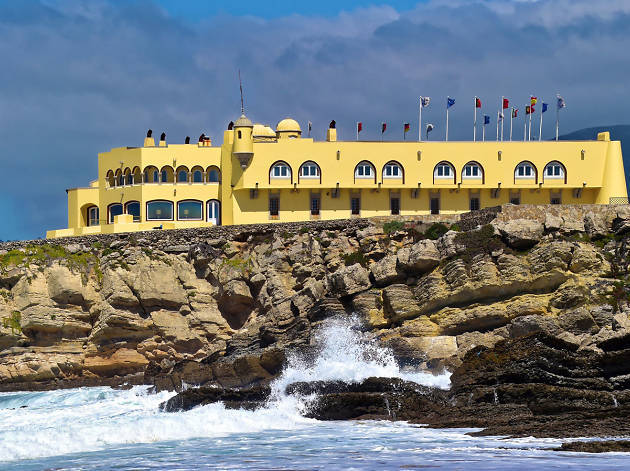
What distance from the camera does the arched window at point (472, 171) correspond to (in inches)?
2638

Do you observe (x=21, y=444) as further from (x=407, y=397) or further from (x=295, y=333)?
(x=295, y=333)

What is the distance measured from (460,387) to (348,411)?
3741mm

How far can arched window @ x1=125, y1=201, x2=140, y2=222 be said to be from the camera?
67.9 meters

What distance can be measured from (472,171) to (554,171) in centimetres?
483

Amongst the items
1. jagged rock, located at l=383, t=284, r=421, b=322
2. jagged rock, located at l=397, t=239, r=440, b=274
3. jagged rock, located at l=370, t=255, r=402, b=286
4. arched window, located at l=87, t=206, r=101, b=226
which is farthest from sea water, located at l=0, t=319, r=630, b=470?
arched window, located at l=87, t=206, r=101, b=226

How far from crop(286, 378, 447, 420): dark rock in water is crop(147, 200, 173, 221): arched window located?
3017 centimetres

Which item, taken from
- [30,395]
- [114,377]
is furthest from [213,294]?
[30,395]

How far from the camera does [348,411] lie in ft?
123

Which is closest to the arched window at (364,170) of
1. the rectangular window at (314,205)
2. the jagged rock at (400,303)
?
the rectangular window at (314,205)

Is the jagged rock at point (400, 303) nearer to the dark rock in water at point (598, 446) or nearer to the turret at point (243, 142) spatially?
the turret at point (243, 142)

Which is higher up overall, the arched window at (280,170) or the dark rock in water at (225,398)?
the arched window at (280,170)

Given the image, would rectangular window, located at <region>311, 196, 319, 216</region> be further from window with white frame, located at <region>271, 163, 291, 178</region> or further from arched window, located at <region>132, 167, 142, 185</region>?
arched window, located at <region>132, 167, 142, 185</region>

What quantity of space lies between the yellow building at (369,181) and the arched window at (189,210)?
6 cm

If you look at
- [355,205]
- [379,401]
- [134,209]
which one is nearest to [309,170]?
[355,205]
